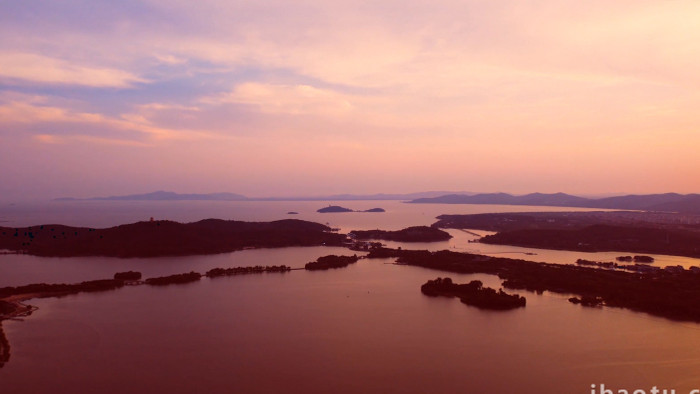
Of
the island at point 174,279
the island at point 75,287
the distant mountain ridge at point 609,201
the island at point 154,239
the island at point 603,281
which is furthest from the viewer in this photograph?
the distant mountain ridge at point 609,201

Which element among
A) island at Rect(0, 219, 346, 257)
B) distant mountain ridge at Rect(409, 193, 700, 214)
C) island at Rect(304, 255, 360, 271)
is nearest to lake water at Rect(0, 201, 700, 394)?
island at Rect(304, 255, 360, 271)

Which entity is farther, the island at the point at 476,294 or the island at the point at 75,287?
the island at the point at 476,294

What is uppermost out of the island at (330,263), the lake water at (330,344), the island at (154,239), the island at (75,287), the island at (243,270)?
the island at (154,239)

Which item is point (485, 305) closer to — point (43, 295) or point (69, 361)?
point (69, 361)

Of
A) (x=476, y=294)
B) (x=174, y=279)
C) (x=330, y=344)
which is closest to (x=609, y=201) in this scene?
(x=476, y=294)

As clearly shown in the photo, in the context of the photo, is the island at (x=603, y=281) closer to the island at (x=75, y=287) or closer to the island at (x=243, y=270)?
the island at (x=243, y=270)

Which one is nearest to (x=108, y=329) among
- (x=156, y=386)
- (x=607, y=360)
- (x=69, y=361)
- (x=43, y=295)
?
(x=69, y=361)

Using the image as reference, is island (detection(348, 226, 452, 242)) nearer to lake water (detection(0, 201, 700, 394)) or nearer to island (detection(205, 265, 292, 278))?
island (detection(205, 265, 292, 278))

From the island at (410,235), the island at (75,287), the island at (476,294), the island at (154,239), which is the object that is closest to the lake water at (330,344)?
the island at (476,294)
